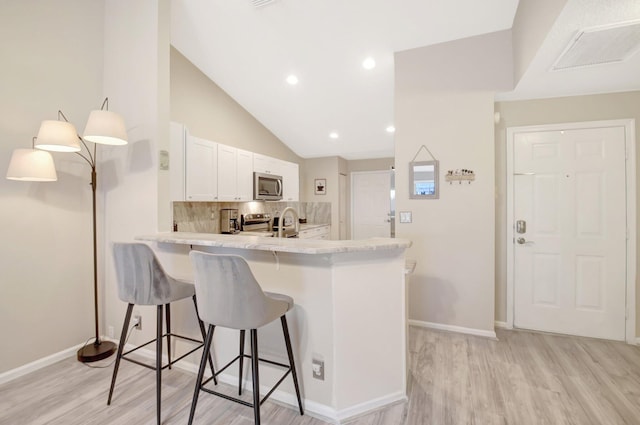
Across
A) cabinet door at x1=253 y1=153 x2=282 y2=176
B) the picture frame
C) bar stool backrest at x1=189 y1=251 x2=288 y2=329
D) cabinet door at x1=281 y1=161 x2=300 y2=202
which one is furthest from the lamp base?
the picture frame

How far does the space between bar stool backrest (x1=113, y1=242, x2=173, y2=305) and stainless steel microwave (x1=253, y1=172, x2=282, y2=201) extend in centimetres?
256

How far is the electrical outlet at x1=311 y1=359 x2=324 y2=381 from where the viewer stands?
5.88ft

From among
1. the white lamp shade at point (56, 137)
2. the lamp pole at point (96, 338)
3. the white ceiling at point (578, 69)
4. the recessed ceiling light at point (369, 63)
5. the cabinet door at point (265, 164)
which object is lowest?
the lamp pole at point (96, 338)

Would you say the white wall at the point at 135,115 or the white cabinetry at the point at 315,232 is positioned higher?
the white wall at the point at 135,115

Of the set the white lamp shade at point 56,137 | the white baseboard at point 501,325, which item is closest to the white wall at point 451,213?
the white baseboard at point 501,325

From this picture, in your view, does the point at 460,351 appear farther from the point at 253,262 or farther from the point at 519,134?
the point at 519,134

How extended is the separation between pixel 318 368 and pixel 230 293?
75 cm

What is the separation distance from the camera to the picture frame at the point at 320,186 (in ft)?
20.4

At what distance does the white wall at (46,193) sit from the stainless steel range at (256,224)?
1996 mm

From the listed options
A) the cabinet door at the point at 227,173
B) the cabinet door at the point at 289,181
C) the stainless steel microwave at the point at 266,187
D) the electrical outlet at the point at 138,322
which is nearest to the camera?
the electrical outlet at the point at 138,322

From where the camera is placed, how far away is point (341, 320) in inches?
68.6

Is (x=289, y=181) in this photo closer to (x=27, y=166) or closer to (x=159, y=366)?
(x=27, y=166)

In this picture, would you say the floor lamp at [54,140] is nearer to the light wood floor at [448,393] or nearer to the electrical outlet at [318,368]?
the light wood floor at [448,393]

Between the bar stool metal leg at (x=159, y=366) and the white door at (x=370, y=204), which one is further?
the white door at (x=370, y=204)
